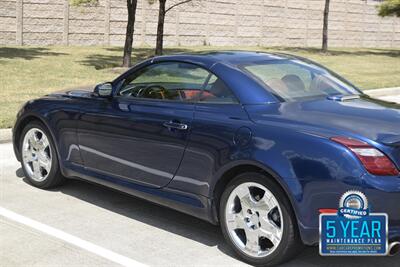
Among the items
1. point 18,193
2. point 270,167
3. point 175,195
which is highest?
point 270,167

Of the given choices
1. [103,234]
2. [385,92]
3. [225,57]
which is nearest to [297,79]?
[225,57]

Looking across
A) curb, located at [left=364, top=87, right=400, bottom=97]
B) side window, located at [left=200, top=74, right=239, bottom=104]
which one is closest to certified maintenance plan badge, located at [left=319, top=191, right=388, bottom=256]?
side window, located at [left=200, top=74, right=239, bottom=104]

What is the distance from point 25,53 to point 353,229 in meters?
18.7

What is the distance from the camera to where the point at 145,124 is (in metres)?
4.86

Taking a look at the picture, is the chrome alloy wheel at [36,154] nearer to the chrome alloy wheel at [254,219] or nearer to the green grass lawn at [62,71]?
the chrome alloy wheel at [254,219]

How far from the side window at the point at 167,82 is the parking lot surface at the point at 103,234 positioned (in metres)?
1.11

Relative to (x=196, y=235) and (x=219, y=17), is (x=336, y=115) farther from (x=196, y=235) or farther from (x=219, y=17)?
(x=219, y=17)

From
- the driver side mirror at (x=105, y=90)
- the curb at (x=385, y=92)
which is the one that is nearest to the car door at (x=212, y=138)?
the driver side mirror at (x=105, y=90)

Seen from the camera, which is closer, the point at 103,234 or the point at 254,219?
the point at 254,219

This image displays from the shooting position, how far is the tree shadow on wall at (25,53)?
19.3 m

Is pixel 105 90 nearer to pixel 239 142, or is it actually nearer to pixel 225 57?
pixel 225 57

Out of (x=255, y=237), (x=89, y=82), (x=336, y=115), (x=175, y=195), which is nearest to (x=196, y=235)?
(x=175, y=195)

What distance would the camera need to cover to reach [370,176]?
365 centimetres

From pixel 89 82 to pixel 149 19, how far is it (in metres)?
15.4
